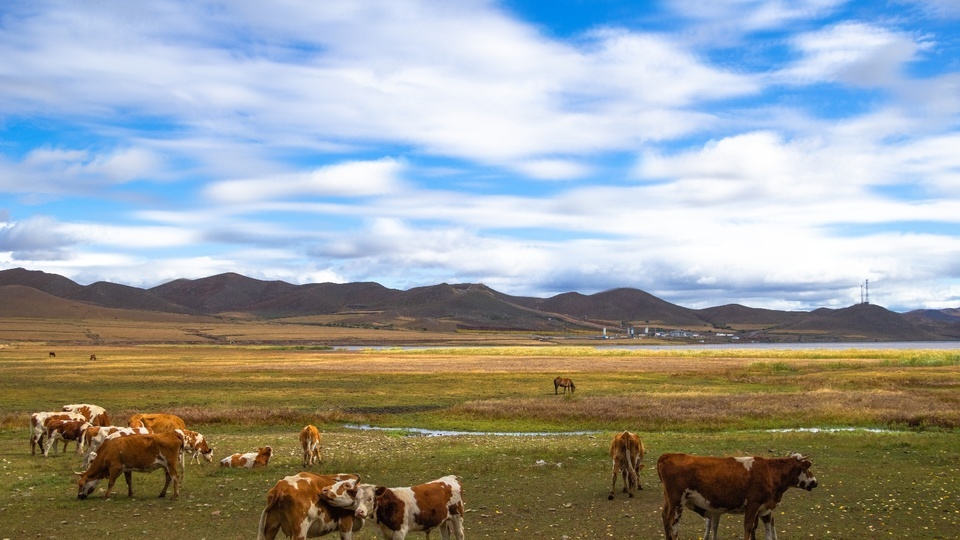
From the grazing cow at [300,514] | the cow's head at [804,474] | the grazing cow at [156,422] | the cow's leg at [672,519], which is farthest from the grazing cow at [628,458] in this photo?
the grazing cow at [156,422]

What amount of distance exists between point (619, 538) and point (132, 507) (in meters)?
11.9

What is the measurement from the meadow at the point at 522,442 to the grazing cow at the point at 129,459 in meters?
0.50

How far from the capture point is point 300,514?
12.7 m

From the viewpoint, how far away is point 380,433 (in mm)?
33438

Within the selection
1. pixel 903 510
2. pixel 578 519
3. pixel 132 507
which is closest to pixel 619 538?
pixel 578 519

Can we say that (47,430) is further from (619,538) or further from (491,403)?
(491,403)

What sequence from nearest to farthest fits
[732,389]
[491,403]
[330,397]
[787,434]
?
[787,434] < [491,403] < [330,397] < [732,389]

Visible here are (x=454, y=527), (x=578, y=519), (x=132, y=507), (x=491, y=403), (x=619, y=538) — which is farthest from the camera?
(x=491, y=403)

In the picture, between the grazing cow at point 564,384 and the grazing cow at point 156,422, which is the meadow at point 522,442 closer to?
the grazing cow at point 564,384

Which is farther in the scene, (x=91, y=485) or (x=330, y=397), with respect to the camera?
(x=330, y=397)

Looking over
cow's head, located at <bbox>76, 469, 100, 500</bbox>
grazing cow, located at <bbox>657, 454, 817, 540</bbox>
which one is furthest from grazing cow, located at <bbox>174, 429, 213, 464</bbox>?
grazing cow, located at <bbox>657, 454, 817, 540</bbox>

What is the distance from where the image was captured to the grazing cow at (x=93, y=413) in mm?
28078

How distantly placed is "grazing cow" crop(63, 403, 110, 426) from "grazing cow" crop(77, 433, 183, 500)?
10435mm

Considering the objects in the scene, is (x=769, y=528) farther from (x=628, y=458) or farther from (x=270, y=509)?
(x=270, y=509)
